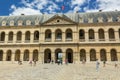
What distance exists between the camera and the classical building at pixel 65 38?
41.4m

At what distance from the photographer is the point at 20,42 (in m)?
45.2

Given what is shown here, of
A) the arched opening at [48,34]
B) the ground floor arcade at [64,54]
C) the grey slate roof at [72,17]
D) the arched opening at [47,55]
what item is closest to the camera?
the ground floor arcade at [64,54]

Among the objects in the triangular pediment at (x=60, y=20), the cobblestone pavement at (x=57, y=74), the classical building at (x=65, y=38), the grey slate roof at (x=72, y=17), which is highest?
the grey slate roof at (x=72, y=17)

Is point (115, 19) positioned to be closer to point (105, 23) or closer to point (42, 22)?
point (105, 23)

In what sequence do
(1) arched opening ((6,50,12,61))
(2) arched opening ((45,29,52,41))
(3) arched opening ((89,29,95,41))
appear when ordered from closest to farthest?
1. (3) arched opening ((89,29,95,41))
2. (2) arched opening ((45,29,52,41))
3. (1) arched opening ((6,50,12,61))

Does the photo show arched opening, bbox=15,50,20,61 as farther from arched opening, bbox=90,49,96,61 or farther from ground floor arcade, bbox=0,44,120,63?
arched opening, bbox=90,49,96,61

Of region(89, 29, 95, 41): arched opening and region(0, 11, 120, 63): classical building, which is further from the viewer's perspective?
region(89, 29, 95, 41): arched opening

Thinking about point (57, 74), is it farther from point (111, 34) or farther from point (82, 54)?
point (111, 34)

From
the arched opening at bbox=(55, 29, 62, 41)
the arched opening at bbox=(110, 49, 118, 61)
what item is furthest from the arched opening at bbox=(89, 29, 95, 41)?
the arched opening at bbox=(55, 29, 62, 41)

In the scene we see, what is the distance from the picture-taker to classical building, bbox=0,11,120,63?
1631 inches

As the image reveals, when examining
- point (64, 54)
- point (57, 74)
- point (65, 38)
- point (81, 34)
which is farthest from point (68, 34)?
point (57, 74)

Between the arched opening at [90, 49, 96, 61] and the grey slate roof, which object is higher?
the grey slate roof

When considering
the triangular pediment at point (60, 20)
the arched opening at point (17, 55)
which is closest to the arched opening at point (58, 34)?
the triangular pediment at point (60, 20)

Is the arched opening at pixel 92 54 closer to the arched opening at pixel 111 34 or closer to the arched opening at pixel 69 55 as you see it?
the arched opening at pixel 69 55
